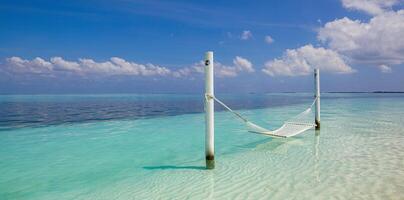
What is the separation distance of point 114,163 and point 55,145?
4.74m

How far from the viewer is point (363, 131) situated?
13.8 meters

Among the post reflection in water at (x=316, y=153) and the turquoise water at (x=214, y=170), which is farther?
the post reflection in water at (x=316, y=153)

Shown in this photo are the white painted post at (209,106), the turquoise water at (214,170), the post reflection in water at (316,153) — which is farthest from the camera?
the white painted post at (209,106)

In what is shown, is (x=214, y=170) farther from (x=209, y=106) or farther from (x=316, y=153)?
(x=316, y=153)

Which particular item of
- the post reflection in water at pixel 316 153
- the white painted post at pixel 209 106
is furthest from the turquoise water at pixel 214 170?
the white painted post at pixel 209 106

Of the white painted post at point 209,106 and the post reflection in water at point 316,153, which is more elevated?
the white painted post at point 209,106

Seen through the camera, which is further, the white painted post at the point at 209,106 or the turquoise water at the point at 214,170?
the white painted post at the point at 209,106

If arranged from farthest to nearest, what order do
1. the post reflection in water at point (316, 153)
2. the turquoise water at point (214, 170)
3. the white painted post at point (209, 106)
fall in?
the white painted post at point (209, 106)
the post reflection in water at point (316, 153)
the turquoise water at point (214, 170)

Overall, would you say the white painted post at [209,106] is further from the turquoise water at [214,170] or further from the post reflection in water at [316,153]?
the post reflection in water at [316,153]

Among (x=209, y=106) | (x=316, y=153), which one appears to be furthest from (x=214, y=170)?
(x=316, y=153)

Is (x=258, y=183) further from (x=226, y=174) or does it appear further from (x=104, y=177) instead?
(x=104, y=177)

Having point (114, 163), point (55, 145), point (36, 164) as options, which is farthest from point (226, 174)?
point (55, 145)

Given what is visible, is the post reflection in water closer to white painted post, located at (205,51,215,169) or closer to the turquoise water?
the turquoise water

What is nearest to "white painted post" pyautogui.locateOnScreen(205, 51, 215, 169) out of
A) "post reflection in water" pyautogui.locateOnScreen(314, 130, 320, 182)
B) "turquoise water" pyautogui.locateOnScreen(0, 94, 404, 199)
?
"turquoise water" pyautogui.locateOnScreen(0, 94, 404, 199)
